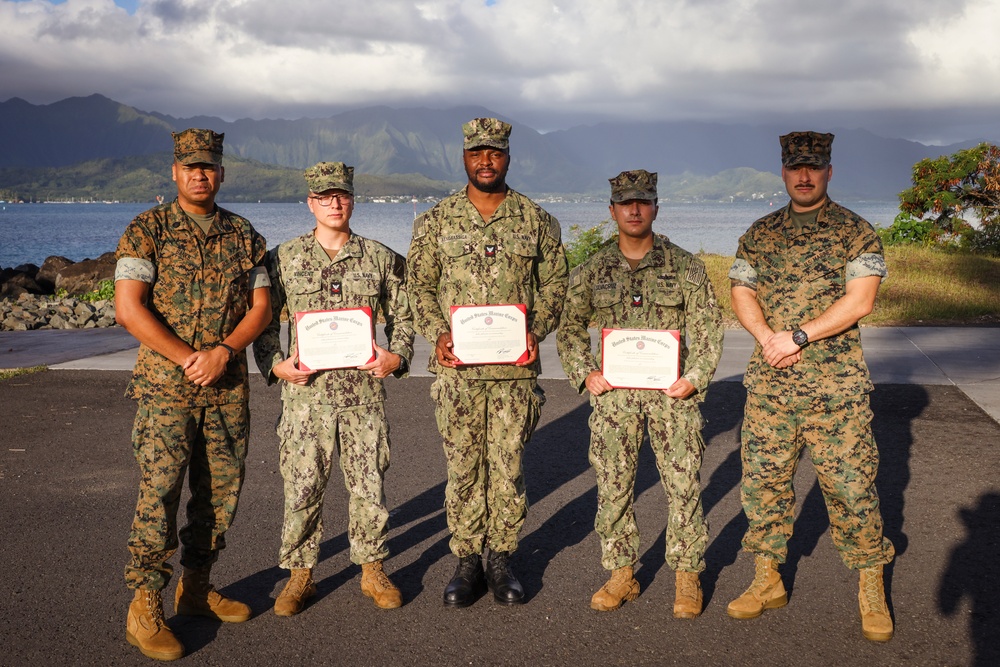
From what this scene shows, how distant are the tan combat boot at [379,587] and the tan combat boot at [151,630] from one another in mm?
910

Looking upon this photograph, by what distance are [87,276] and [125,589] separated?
23.7 m

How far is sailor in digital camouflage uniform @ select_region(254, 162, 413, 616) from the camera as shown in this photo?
4105mm

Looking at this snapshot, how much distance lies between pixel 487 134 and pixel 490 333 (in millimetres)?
940

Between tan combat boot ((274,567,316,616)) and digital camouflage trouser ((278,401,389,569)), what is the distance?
0.05 m

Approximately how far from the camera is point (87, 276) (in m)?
25.5

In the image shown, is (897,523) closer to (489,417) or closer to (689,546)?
(689,546)

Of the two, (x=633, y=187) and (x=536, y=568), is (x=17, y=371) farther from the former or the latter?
(x=633, y=187)

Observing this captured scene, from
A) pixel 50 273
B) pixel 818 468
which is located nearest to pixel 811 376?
pixel 818 468

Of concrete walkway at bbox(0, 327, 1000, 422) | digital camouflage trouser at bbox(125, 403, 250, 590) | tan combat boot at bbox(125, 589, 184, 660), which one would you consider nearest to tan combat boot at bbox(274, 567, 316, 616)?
digital camouflage trouser at bbox(125, 403, 250, 590)

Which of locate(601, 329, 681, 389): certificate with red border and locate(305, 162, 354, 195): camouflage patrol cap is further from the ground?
locate(305, 162, 354, 195): camouflage patrol cap

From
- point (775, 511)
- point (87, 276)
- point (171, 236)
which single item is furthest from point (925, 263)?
point (87, 276)

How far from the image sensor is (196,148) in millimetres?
3812

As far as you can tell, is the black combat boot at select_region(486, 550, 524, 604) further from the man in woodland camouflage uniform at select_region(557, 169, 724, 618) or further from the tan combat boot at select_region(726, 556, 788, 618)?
the tan combat boot at select_region(726, 556, 788, 618)

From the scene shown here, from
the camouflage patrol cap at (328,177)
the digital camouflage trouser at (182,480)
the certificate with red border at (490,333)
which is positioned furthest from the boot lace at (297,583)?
the camouflage patrol cap at (328,177)
